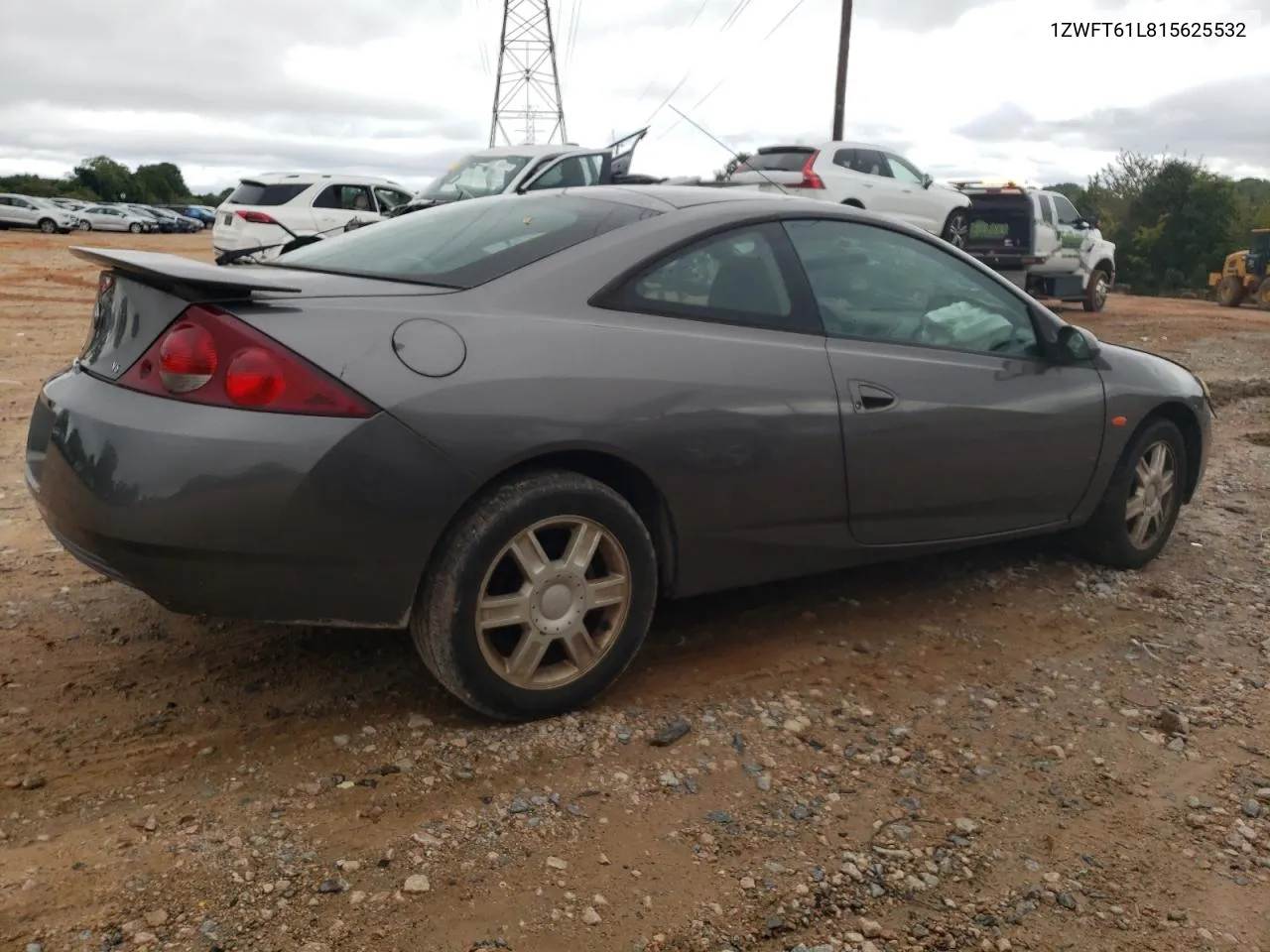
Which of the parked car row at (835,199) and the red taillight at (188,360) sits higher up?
the parked car row at (835,199)

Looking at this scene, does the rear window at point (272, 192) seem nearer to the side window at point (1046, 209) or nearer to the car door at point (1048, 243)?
the car door at point (1048, 243)

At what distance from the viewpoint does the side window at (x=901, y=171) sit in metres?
15.0

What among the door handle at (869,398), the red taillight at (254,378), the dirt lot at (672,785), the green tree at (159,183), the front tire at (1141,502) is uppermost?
the green tree at (159,183)

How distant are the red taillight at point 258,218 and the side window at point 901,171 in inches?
335

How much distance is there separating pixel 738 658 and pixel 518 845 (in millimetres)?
1276

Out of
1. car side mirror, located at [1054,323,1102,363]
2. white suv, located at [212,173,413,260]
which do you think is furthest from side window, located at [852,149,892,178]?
car side mirror, located at [1054,323,1102,363]

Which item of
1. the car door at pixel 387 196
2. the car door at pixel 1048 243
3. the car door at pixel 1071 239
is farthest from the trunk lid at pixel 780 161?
the car door at pixel 387 196

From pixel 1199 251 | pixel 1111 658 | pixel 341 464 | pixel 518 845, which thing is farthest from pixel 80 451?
pixel 1199 251

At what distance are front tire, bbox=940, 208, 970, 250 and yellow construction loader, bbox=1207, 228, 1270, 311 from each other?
32.7 feet

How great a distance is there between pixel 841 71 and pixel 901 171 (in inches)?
496

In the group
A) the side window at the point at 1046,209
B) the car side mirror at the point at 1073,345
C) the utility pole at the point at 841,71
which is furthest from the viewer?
the utility pole at the point at 841,71

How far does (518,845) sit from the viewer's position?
2.53 meters

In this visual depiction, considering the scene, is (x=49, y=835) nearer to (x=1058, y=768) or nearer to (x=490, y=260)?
(x=490, y=260)

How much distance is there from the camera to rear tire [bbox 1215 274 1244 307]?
23.1 meters
